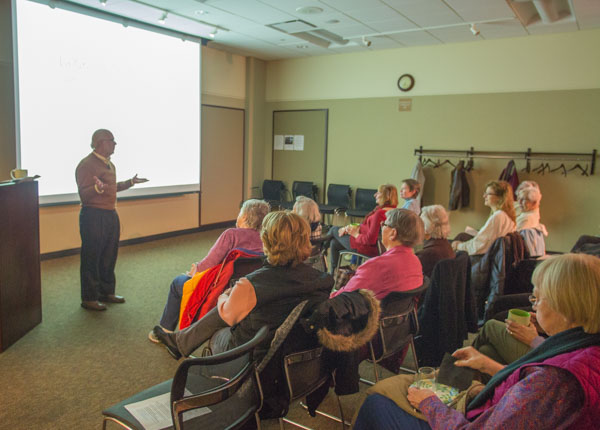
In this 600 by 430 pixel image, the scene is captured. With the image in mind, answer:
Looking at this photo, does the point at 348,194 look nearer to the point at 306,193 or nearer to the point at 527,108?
the point at 306,193

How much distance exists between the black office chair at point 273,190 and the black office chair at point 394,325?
597cm

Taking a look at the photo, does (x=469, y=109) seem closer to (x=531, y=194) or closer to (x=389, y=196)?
(x=531, y=194)

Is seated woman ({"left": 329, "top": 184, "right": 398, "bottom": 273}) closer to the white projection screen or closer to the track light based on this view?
the white projection screen

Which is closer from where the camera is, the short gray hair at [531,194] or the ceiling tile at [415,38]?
the short gray hair at [531,194]

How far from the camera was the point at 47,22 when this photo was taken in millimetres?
4980

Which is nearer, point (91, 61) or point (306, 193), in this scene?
point (91, 61)

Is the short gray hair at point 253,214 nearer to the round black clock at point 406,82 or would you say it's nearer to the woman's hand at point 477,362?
the woman's hand at point 477,362

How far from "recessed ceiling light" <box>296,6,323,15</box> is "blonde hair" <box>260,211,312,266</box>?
3.99 metres

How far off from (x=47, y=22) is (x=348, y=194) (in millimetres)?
4959

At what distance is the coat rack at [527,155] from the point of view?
5883 millimetres

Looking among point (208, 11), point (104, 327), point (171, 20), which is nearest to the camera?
point (104, 327)

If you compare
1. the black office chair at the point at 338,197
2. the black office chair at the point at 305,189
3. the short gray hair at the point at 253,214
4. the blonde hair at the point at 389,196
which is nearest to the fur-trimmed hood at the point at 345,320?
the short gray hair at the point at 253,214

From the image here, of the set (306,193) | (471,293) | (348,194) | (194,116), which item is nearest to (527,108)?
(348,194)

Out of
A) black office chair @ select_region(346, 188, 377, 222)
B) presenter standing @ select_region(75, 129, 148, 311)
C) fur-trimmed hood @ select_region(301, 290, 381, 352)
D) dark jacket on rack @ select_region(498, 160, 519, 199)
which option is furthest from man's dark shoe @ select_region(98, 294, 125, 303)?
dark jacket on rack @ select_region(498, 160, 519, 199)
